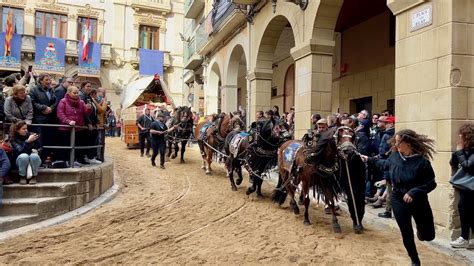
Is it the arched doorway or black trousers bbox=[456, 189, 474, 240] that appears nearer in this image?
black trousers bbox=[456, 189, 474, 240]

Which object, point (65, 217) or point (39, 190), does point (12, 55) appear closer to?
point (39, 190)

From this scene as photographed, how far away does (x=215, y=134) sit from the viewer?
438 inches

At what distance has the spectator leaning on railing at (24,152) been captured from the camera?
6223mm

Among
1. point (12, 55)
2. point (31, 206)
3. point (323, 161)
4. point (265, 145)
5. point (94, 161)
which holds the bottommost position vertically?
point (31, 206)

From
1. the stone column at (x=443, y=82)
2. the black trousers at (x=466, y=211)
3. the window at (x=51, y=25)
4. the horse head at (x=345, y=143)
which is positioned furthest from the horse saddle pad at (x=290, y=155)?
the window at (x=51, y=25)


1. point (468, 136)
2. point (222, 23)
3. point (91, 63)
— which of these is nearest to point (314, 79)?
point (468, 136)

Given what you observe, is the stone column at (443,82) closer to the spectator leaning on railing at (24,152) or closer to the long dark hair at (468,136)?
the long dark hair at (468,136)

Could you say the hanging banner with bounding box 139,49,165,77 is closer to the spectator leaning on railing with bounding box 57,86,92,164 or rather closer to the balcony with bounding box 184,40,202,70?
the balcony with bounding box 184,40,202,70

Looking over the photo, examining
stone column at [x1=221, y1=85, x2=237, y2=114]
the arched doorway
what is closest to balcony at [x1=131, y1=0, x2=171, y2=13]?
stone column at [x1=221, y1=85, x2=237, y2=114]

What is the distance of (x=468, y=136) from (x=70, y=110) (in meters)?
6.46

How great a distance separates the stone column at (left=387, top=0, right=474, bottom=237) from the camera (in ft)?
18.0

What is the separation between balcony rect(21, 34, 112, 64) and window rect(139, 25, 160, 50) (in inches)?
115

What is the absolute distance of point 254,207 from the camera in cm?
744

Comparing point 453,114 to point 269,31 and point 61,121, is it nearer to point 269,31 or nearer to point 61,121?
point 61,121
